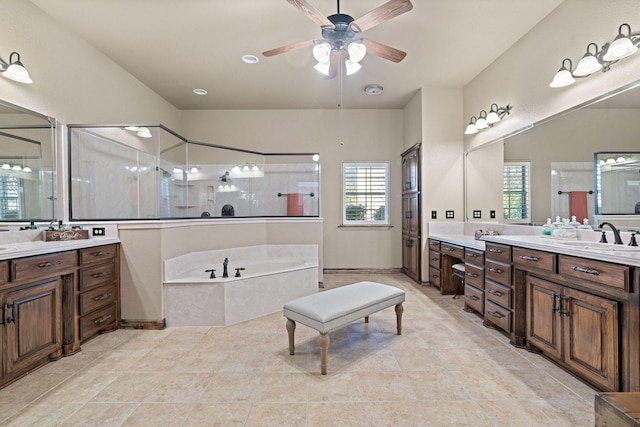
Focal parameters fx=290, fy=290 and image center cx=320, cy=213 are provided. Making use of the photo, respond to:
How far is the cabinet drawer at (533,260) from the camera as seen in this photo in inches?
82.8

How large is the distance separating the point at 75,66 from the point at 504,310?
492 centimetres

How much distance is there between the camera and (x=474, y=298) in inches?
125

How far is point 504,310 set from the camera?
8.54ft

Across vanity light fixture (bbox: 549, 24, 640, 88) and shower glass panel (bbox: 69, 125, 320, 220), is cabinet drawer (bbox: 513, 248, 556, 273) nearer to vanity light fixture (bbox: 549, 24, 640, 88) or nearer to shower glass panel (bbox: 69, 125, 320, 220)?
vanity light fixture (bbox: 549, 24, 640, 88)

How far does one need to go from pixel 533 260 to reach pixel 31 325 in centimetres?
376

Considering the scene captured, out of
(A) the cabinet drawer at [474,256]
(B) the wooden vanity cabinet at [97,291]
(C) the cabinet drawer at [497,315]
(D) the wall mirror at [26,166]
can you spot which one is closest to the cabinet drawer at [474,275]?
(A) the cabinet drawer at [474,256]

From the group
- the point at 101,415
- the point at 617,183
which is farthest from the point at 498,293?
the point at 101,415

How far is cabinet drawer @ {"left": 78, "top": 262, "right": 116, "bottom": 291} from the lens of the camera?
2516 mm

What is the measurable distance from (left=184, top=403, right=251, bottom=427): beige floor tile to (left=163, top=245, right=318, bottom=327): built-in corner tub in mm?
1296

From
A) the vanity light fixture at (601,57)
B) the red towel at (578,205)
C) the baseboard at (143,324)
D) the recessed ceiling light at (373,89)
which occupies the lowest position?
the baseboard at (143,324)

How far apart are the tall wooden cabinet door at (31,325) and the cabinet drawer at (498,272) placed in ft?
12.2

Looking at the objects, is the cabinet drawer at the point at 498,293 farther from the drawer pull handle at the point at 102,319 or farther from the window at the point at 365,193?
the drawer pull handle at the point at 102,319

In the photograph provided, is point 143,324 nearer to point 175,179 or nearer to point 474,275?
point 175,179

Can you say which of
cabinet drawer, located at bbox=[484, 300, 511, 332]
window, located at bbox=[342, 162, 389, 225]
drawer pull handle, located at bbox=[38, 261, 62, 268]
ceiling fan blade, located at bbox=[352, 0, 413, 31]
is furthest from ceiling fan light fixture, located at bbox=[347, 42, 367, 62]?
window, located at bbox=[342, 162, 389, 225]
